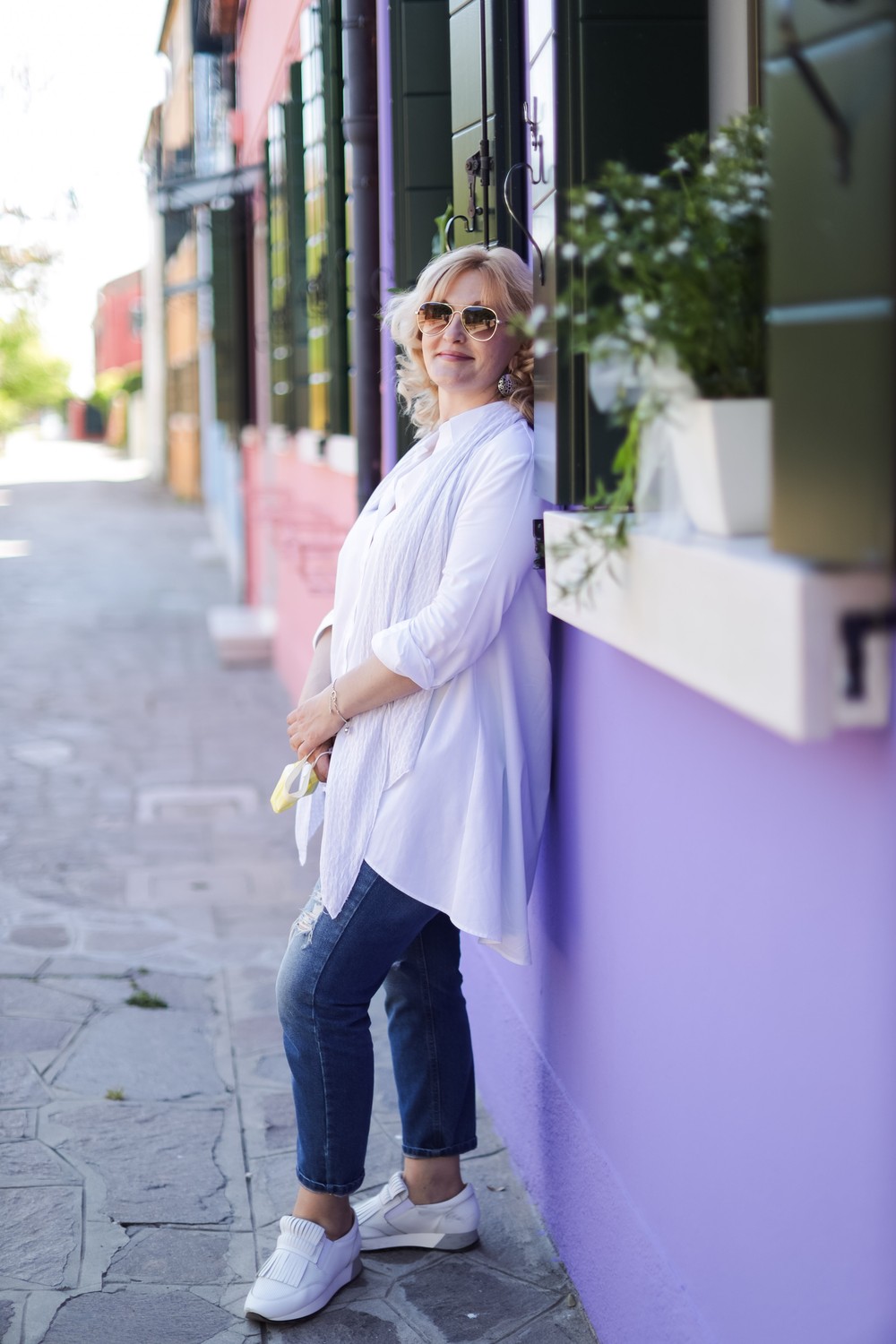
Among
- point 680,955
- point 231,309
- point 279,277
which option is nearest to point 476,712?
point 680,955

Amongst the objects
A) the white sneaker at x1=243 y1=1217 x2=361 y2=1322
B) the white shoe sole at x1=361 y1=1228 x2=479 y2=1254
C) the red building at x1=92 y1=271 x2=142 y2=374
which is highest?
the red building at x1=92 y1=271 x2=142 y2=374

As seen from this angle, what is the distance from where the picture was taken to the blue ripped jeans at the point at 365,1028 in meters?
2.64

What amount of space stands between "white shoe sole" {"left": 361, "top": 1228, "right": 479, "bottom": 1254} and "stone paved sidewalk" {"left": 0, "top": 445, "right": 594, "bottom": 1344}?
0.02m

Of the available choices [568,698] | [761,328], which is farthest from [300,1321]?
[761,328]

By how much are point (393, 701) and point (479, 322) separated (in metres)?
0.70

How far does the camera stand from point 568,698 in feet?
9.07

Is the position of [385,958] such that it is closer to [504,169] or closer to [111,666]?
[504,169]

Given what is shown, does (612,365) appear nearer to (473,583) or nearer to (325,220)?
(473,583)

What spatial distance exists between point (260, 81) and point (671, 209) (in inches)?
359

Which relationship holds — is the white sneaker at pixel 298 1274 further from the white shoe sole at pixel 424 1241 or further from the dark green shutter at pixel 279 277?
the dark green shutter at pixel 279 277

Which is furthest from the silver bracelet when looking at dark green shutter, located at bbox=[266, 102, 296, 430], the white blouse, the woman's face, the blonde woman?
dark green shutter, located at bbox=[266, 102, 296, 430]

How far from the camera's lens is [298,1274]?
2785mm

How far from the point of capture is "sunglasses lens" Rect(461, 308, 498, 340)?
8.82 ft

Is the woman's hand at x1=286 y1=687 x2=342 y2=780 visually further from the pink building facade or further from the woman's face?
the woman's face
